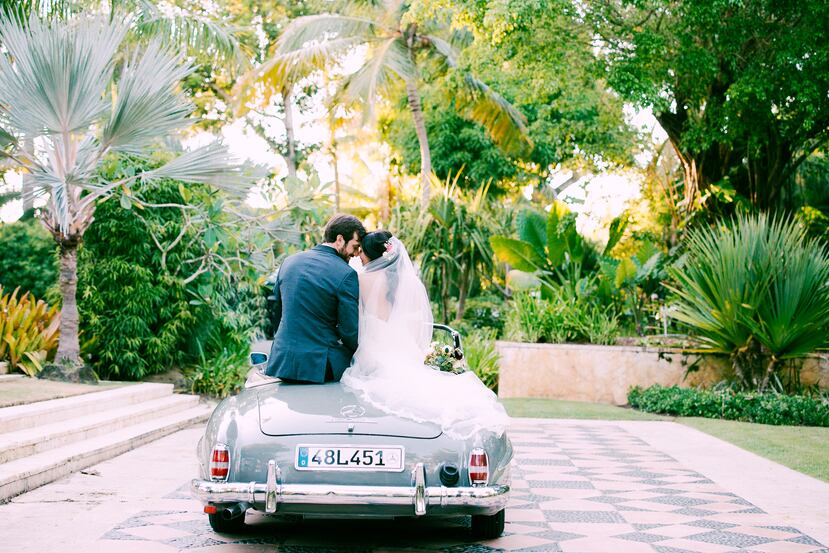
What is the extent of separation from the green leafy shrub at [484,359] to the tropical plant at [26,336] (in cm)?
733

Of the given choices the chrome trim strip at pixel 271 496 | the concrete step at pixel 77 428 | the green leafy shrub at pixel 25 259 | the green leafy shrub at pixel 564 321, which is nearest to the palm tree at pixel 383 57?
the green leafy shrub at pixel 564 321

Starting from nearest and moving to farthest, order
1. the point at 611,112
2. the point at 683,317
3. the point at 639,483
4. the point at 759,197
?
the point at 639,483, the point at 683,317, the point at 759,197, the point at 611,112

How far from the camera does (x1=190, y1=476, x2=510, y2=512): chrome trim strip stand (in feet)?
15.6

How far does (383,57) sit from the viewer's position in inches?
960

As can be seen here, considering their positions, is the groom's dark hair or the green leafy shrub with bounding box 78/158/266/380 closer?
the groom's dark hair

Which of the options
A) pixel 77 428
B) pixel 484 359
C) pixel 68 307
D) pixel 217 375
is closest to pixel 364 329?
pixel 77 428

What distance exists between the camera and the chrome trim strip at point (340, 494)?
4746 mm

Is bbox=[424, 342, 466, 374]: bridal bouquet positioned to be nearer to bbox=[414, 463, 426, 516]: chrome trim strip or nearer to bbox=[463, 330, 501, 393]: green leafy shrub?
bbox=[414, 463, 426, 516]: chrome trim strip

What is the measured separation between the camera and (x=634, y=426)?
12.5 metres

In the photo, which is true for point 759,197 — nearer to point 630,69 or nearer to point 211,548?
point 630,69

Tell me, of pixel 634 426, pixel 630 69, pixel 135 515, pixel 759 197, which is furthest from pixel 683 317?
pixel 135 515

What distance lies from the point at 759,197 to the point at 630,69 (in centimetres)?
516

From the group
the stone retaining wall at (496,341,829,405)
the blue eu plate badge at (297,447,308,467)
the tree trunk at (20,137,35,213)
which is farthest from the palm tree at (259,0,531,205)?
the blue eu plate badge at (297,447,308,467)

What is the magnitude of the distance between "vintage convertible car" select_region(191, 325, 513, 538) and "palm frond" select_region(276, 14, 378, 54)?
2000 centimetres
